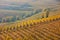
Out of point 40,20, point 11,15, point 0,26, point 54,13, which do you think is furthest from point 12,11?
point 54,13

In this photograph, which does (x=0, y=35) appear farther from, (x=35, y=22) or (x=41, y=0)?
(x=41, y=0)

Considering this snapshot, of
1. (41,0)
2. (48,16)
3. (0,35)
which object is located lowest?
(0,35)

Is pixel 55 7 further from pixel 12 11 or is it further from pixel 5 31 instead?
pixel 5 31

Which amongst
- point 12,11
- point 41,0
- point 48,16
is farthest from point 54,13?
point 12,11

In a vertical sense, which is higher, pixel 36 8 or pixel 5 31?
pixel 36 8

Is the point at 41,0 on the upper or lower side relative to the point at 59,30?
upper

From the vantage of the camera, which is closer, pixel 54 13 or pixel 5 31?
pixel 5 31
